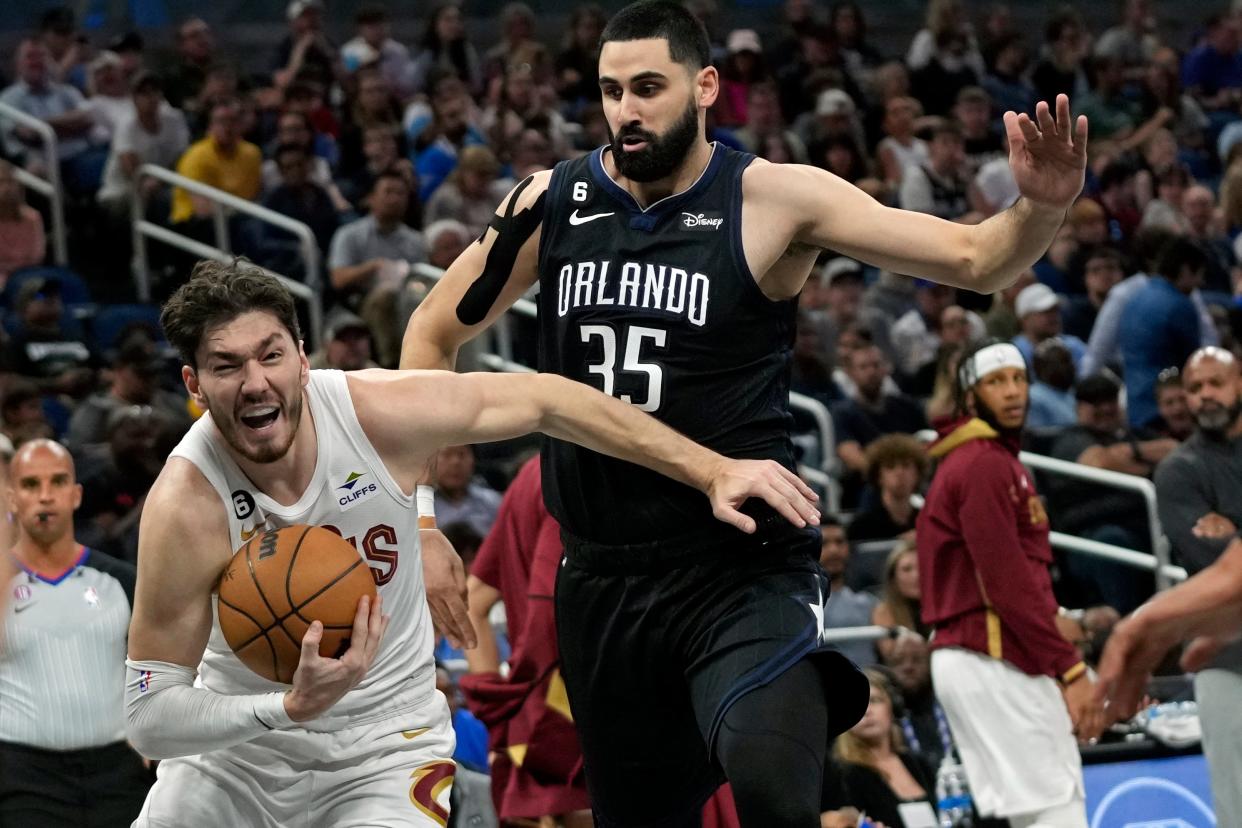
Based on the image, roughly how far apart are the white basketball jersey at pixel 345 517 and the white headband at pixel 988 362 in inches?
156

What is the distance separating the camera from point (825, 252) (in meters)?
14.5

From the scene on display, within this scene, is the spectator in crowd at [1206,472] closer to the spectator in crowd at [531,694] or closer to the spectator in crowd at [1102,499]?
the spectator in crowd at [531,694]

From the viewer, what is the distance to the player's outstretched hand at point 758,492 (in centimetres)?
475

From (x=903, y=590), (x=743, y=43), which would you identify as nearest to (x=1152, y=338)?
(x=903, y=590)

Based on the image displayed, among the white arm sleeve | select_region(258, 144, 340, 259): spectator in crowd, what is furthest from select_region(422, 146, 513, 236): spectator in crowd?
the white arm sleeve

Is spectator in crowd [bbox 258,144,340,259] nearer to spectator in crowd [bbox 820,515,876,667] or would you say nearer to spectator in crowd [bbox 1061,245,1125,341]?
spectator in crowd [bbox 820,515,876,667]

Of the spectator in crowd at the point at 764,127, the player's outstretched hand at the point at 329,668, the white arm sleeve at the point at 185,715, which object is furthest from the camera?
the spectator in crowd at the point at 764,127

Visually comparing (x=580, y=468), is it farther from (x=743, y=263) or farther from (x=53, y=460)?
(x=53, y=460)

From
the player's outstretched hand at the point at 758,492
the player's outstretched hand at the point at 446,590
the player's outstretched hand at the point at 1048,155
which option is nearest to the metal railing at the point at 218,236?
the player's outstretched hand at the point at 446,590

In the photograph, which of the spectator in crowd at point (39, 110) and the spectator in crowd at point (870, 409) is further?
the spectator in crowd at point (39, 110)

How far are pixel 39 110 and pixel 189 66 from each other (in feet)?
4.50

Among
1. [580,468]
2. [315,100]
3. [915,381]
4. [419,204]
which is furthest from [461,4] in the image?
[580,468]

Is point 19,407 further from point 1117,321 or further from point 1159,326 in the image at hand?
point 1117,321

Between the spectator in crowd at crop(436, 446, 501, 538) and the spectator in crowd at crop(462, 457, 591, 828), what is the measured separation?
2.59m
